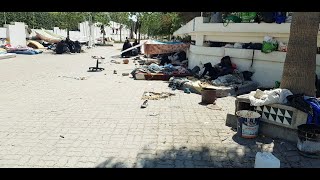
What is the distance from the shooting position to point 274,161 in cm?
384

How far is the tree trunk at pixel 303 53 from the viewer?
5484mm

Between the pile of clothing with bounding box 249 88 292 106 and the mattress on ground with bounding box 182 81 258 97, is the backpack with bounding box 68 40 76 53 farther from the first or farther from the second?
the pile of clothing with bounding box 249 88 292 106

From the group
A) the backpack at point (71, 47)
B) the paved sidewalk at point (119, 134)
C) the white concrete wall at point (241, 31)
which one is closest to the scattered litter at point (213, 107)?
the paved sidewalk at point (119, 134)

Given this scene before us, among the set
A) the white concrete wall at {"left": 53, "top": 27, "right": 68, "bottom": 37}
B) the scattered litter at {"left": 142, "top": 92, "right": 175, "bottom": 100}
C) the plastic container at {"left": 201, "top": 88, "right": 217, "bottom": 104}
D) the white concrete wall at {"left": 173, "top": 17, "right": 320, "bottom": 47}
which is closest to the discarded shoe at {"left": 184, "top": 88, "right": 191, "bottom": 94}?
the scattered litter at {"left": 142, "top": 92, "right": 175, "bottom": 100}

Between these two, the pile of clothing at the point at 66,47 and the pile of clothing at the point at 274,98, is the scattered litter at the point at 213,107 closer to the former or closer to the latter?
the pile of clothing at the point at 274,98

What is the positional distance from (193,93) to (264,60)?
2.90 meters

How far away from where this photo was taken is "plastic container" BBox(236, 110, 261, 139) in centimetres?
554

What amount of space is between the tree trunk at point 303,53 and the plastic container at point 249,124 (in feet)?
3.16

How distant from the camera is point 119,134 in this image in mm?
5781

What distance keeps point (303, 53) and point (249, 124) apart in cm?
175

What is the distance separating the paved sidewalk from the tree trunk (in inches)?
48.6

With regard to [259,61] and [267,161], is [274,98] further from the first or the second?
[259,61]

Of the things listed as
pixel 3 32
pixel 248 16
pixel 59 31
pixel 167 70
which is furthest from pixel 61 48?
pixel 59 31
